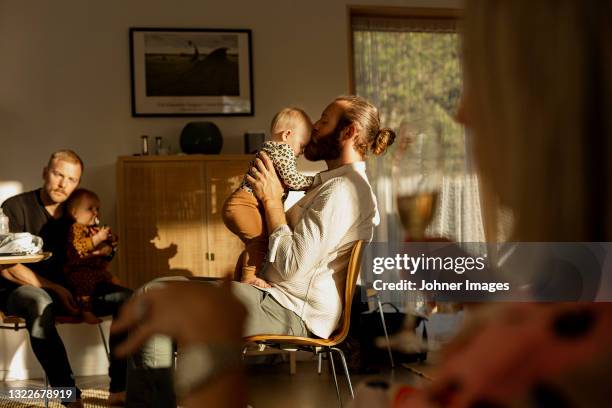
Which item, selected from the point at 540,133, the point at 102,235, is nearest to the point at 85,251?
the point at 102,235

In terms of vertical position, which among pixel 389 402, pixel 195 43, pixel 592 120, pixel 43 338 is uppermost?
pixel 195 43

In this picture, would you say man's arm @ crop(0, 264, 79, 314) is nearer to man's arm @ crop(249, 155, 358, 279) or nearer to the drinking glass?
man's arm @ crop(249, 155, 358, 279)

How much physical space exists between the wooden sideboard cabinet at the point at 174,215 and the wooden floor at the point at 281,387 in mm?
733

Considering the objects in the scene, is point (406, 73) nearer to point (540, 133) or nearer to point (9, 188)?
point (9, 188)

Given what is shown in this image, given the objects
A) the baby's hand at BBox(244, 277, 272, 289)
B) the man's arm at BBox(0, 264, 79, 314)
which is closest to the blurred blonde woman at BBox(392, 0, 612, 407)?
the baby's hand at BBox(244, 277, 272, 289)

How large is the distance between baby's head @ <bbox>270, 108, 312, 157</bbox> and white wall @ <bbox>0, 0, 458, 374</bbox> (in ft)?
6.25

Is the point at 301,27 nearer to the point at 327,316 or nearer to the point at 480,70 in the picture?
the point at 327,316

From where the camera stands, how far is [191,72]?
531 cm

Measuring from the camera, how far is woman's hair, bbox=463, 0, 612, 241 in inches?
14.0

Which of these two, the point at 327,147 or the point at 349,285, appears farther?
the point at 327,147

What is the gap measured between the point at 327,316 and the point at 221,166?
2.47m

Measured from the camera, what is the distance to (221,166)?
5031mm

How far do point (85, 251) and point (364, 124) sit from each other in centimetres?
204

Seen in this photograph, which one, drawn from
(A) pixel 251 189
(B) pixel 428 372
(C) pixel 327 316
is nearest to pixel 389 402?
(B) pixel 428 372
